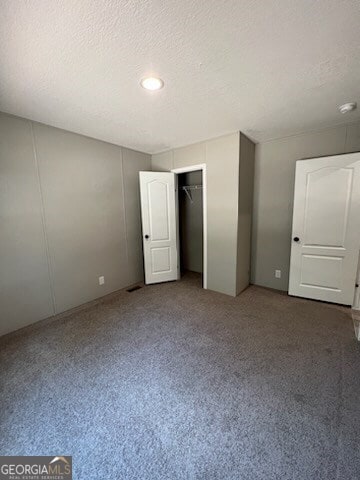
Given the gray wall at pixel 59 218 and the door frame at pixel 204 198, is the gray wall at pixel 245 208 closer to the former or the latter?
the door frame at pixel 204 198

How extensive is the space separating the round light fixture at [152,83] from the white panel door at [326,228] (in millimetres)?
2220

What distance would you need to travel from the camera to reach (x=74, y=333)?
7.52ft

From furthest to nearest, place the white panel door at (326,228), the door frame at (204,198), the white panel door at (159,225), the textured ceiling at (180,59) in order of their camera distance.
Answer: the white panel door at (159,225) < the door frame at (204,198) < the white panel door at (326,228) < the textured ceiling at (180,59)

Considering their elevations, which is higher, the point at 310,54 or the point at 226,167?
the point at 310,54

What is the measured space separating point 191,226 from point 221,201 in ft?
4.57

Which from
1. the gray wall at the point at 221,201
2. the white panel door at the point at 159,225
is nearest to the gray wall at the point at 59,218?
the white panel door at the point at 159,225

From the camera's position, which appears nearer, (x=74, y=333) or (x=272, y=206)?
(x=74, y=333)

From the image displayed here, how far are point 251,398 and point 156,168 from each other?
3556 millimetres

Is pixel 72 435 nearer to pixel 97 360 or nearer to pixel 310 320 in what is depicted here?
pixel 97 360

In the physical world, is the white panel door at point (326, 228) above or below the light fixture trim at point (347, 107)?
below

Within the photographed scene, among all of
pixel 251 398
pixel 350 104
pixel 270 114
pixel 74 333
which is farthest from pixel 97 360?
pixel 350 104

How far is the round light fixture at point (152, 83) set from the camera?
1622 millimetres

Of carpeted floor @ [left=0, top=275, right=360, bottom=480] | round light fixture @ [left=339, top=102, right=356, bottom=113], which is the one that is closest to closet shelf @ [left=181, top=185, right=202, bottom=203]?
round light fixture @ [left=339, top=102, right=356, bottom=113]

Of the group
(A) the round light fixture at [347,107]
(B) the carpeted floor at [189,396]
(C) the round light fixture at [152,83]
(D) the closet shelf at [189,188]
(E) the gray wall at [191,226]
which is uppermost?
(C) the round light fixture at [152,83]
